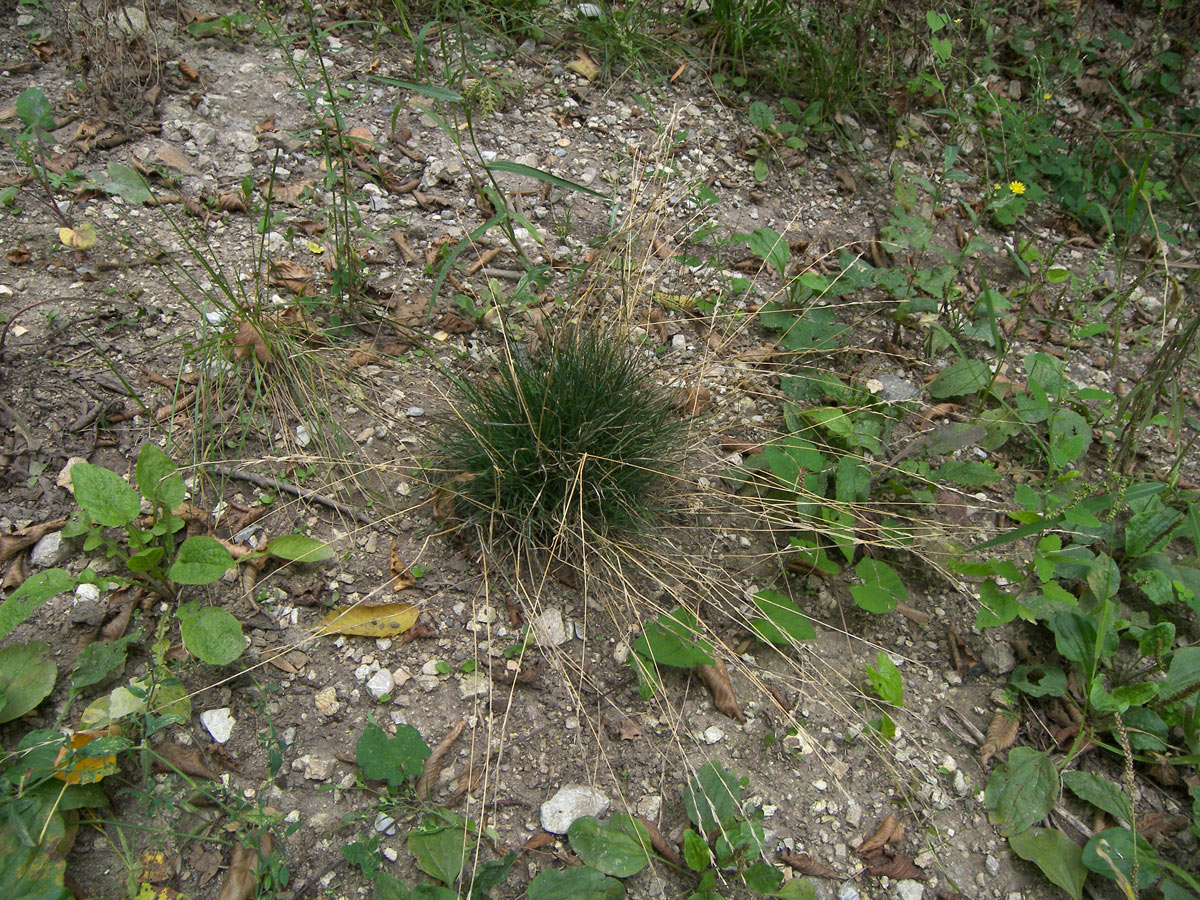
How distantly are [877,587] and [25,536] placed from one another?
2.04 meters

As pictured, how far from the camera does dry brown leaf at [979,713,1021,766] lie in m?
1.86

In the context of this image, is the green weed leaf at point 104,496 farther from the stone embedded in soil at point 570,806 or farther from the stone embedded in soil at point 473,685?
the stone embedded in soil at point 570,806

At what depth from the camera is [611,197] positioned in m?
2.77

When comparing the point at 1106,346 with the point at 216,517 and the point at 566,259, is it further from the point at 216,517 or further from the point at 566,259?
the point at 216,517

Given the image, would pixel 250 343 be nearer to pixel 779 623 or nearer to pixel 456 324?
pixel 456 324

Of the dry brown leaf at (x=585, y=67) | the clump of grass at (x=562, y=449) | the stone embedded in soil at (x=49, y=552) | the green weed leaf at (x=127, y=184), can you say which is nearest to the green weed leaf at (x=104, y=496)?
the stone embedded in soil at (x=49, y=552)

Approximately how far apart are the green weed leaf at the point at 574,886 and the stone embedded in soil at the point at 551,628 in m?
0.49

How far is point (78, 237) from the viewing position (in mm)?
2334

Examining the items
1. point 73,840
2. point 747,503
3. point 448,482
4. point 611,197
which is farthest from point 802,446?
point 73,840

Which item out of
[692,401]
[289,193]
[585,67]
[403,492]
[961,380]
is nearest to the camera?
[403,492]

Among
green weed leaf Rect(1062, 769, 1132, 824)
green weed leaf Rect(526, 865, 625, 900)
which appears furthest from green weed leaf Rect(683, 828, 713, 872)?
green weed leaf Rect(1062, 769, 1132, 824)

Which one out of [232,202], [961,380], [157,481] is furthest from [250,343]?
[961,380]

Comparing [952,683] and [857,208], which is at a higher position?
[857,208]

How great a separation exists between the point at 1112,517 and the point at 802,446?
827 mm
